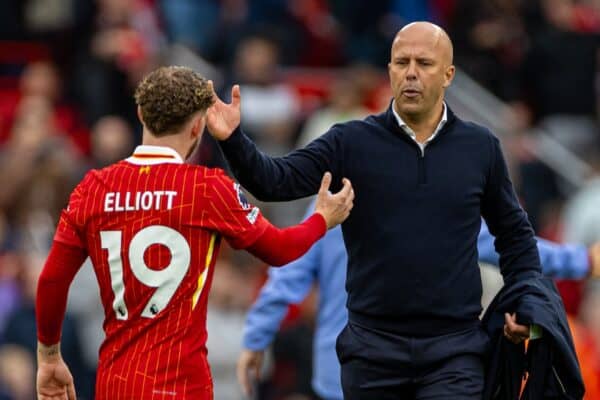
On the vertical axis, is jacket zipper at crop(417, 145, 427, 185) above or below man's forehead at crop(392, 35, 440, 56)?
below

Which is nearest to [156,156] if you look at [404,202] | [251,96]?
[404,202]

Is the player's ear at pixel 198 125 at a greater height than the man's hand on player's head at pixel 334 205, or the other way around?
the player's ear at pixel 198 125

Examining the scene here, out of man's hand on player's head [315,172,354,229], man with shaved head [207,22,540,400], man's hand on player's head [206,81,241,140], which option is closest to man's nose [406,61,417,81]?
man with shaved head [207,22,540,400]

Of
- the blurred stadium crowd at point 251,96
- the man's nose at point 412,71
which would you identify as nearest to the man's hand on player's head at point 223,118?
the man's nose at point 412,71

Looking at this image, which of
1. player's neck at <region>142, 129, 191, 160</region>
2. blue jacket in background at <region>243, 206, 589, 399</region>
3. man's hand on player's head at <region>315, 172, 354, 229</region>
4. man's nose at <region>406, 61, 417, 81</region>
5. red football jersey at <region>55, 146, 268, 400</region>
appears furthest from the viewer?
blue jacket in background at <region>243, 206, 589, 399</region>

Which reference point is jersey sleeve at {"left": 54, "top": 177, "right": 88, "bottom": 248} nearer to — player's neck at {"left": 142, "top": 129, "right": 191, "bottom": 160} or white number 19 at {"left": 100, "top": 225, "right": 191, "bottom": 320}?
white number 19 at {"left": 100, "top": 225, "right": 191, "bottom": 320}

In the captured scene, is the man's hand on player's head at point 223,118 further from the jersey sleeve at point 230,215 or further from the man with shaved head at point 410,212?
the jersey sleeve at point 230,215

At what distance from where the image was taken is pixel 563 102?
46.7ft

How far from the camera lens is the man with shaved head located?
20.1 feet

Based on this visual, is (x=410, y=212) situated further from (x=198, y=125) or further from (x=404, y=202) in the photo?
(x=198, y=125)

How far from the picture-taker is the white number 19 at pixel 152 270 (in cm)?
583

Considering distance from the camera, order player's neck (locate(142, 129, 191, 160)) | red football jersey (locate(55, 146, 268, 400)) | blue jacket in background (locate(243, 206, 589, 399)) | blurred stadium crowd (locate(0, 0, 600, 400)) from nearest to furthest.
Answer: red football jersey (locate(55, 146, 268, 400)) < player's neck (locate(142, 129, 191, 160)) < blue jacket in background (locate(243, 206, 589, 399)) < blurred stadium crowd (locate(0, 0, 600, 400))

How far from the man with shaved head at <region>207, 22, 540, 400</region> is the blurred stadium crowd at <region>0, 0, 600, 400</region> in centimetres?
401

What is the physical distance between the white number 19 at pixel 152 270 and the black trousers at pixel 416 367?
2.89 ft
